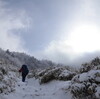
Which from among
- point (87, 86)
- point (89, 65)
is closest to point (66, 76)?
point (89, 65)

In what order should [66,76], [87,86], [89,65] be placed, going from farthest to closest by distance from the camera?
[66,76], [89,65], [87,86]

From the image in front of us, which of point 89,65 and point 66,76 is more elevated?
point 89,65

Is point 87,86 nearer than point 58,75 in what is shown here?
Yes

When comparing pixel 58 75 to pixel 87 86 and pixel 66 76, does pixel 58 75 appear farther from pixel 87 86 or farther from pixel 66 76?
pixel 87 86

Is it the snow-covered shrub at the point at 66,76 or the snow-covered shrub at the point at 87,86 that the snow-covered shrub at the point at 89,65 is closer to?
the snow-covered shrub at the point at 87,86

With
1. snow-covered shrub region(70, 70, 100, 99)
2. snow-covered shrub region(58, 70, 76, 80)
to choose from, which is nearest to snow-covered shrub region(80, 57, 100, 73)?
snow-covered shrub region(70, 70, 100, 99)

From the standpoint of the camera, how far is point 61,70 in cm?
1889

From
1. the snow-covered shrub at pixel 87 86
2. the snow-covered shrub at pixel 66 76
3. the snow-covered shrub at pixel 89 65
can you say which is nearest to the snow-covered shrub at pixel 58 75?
the snow-covered shrub at pixel 66 76

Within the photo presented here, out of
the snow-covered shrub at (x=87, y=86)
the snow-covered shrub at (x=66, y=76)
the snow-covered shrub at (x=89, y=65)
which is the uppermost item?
the snow-covered shrub at (x=89, y=65)

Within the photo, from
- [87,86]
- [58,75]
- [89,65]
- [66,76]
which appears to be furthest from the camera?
[58,75]

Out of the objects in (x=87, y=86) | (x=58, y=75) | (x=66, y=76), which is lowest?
(x=87, y=86)

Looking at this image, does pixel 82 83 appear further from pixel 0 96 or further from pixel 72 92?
pixel 0 96

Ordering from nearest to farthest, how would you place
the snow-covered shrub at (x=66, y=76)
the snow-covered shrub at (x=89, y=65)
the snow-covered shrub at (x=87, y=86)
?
the snow-covered shrub at (x=87, y=86)
the snow-covered shrub at (x=89, y=65)
the snow-covered shrub at (x=66, y=76)

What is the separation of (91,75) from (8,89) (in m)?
5.05
